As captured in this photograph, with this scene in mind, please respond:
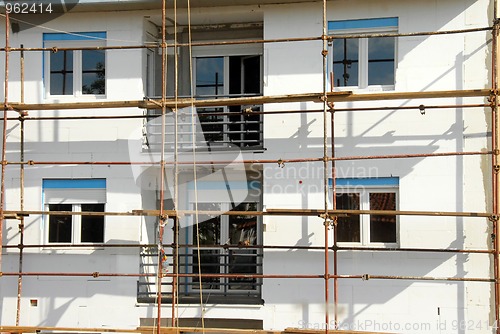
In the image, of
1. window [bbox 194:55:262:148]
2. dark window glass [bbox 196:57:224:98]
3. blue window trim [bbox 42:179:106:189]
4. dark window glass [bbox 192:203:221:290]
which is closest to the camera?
blue window trim [bbox 42:179:106:189]

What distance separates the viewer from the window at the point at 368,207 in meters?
10.4

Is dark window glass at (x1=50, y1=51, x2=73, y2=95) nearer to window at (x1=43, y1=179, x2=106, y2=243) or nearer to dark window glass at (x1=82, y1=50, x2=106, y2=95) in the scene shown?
dark window glass at (x1=82, y1=50, x2=106, y2=95)

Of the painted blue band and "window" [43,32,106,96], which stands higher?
"window" [43,32,106,96]

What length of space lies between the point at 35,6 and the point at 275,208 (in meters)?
4.89

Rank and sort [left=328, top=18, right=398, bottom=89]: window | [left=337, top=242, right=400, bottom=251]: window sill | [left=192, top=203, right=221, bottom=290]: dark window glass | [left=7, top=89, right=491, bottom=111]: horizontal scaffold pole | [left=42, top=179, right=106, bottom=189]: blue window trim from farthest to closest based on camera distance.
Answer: [left=192, top=203, right=221, bottom=290]: dark window glass
[left=42, top=179, right=106, bottom=189]: blue window trim
[left=328, top=18, right=398, bottom=89]: window
[left=337, top=242, right=400, bottom=251]: window sill
[left=7, top=89, right=491, bottom=111]: horizontal scaffold pole

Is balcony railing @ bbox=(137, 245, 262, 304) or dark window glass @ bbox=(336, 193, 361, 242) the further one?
balcony railing @ bbox=(137, 245, 262, 304)

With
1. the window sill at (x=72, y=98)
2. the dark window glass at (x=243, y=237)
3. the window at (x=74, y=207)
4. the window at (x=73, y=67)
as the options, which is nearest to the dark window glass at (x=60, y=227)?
the window at (x=74, y=207)

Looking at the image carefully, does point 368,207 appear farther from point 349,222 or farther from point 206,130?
point 206,130

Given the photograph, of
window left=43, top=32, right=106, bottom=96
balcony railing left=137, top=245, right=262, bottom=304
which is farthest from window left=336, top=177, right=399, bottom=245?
window left=43, top=32, right=106, bottom=96

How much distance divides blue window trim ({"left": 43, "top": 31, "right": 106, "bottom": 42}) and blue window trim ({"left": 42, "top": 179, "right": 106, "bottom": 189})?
7.32 ft

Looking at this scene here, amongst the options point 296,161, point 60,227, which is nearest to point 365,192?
point 296,161

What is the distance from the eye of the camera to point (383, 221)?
10469 millimetres

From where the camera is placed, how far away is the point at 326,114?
10148mm

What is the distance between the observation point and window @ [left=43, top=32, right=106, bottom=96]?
11258 mm
